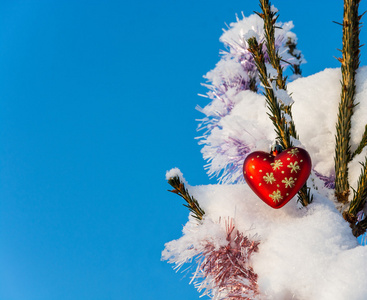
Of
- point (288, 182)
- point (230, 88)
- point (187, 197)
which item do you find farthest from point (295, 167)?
point (230, 88)

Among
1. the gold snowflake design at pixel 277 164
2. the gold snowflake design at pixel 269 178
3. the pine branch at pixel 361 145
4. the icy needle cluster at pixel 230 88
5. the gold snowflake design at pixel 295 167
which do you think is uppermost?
the icy needle cluster at pixel 230 88

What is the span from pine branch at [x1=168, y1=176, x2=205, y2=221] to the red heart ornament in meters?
0.22

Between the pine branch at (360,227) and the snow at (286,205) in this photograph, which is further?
the pine branch at (360,227)

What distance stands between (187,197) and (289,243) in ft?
1.36

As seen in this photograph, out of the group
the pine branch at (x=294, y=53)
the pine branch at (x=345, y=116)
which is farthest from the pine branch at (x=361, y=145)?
the pine branch at (x=294, y=53)

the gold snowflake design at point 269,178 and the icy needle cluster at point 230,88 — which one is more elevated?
the icy needle cluster at point 230,88

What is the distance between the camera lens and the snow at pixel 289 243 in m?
1.25

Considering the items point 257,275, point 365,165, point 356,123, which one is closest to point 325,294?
point 257,275

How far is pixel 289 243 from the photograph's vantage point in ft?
4.41

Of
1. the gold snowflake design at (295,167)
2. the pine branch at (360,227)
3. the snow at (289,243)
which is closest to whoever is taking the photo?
the snow at (289,243)

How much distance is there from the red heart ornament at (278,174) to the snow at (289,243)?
81mm

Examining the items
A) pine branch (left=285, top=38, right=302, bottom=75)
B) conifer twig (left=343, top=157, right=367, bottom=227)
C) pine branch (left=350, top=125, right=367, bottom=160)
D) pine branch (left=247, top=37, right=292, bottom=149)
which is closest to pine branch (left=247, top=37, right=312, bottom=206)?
pine branch (left=247, top=37, right=292, bottom=149)

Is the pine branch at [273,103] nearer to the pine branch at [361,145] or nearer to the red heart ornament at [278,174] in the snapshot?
the red heart ornament at [278,174]

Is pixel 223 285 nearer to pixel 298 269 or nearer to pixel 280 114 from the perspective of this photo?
pixel 298 269
